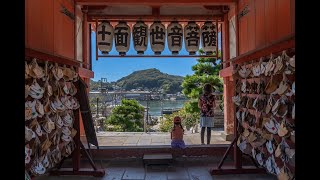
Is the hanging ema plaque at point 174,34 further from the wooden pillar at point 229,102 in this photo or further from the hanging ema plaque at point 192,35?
the wooden pillar at point 229,102

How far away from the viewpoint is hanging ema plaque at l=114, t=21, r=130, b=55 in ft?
30.7

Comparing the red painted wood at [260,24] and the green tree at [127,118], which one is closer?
the red painted wood at [260,24]

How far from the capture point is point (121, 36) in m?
9.40

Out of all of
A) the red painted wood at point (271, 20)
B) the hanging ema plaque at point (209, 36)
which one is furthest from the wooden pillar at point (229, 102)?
the red painted wood at point (271, 20)

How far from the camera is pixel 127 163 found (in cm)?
730

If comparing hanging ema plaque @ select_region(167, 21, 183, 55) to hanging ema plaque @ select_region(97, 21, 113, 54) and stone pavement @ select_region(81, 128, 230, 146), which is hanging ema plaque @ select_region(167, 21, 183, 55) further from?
stone pavement @ select_region(81, 128, 230, 146)

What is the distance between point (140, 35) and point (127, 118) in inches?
330

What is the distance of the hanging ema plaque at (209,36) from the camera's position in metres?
9.53

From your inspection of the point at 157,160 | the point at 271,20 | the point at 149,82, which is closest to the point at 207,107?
the point at 157,160

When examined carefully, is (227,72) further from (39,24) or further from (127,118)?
(127,118)

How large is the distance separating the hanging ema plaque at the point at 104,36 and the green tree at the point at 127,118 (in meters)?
8.11

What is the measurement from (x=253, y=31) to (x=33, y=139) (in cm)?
517

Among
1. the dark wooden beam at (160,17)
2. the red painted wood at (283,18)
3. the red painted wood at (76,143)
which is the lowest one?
the red painted wood at (76,143)
